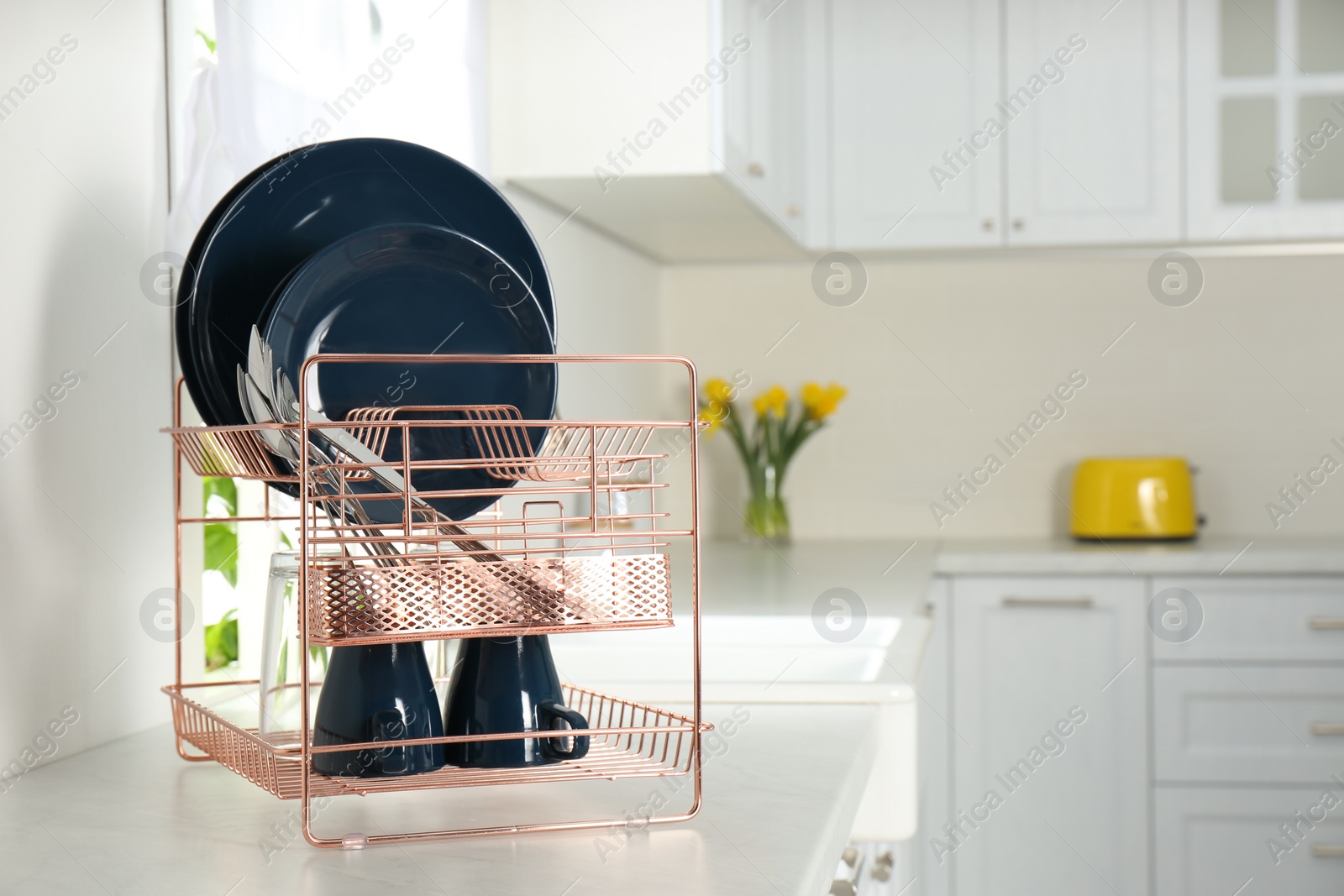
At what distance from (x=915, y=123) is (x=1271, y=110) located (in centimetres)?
72

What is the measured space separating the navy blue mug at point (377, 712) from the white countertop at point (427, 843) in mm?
40

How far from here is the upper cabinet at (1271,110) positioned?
2607mm

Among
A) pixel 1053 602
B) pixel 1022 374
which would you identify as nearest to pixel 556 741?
pixel 1053 602

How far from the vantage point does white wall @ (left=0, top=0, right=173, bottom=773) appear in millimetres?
888

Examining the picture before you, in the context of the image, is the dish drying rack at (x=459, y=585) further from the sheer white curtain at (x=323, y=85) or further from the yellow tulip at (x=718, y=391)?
the yellow tulip at (x=718, y=391)

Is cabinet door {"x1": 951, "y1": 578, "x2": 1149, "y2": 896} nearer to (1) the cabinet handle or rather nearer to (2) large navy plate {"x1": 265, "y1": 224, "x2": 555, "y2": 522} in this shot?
(1) the cabinet handle

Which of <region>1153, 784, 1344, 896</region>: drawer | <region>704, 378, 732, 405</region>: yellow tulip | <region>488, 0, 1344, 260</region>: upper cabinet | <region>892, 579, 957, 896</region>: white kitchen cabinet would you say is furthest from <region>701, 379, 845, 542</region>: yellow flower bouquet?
<region>1153, 784, 1344, 896</region>: drawer

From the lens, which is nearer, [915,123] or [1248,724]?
[1248,724]

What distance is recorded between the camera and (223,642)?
4.07 feet

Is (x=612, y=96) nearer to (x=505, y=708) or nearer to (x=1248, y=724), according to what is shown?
(x=505, y=708)

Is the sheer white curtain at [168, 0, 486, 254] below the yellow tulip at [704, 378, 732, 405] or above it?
above

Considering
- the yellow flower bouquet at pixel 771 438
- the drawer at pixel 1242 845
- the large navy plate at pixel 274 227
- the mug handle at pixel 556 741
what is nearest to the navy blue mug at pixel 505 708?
the mug handle at pixel 556 741

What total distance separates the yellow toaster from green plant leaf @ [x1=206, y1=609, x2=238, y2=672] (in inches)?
77.5

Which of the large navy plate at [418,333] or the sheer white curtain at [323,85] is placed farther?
the sheer white curtain at [323,85]
